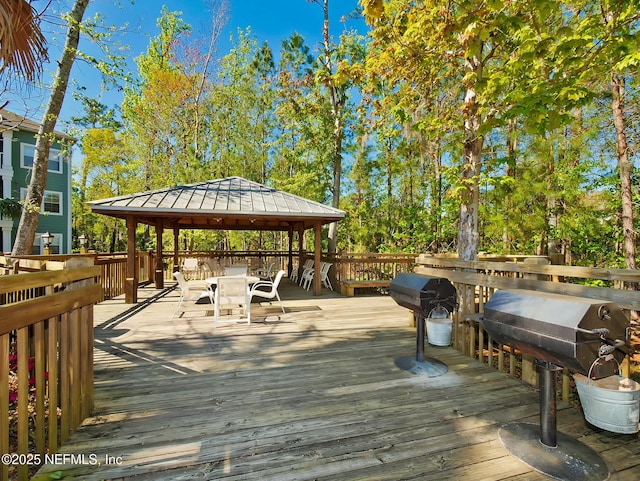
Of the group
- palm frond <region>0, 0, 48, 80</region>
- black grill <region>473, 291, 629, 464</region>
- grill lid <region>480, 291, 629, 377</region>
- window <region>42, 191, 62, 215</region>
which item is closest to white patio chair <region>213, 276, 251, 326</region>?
palm frond <region>0, 0, 48, 80</region>

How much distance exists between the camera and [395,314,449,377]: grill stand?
317cm

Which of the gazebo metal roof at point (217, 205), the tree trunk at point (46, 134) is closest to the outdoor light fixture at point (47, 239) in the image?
the gazebo metal roof at point (217, 205)

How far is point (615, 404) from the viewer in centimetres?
202

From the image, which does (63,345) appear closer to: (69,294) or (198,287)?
(69,294)

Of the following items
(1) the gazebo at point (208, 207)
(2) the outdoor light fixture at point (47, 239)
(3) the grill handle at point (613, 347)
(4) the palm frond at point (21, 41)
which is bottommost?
(3) the grill handle at point (613, 347)

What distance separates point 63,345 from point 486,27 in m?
5.53

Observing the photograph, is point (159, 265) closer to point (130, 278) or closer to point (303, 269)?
point (130, 278)

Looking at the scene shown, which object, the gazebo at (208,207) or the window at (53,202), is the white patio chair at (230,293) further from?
the window at (53,202)

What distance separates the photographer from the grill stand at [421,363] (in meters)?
3.17

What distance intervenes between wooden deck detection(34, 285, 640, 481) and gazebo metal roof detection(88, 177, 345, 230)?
3221 millimetres

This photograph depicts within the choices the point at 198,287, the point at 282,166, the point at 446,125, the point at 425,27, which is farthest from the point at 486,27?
the point at 282,166

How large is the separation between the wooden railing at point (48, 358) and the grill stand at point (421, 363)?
2.89 m

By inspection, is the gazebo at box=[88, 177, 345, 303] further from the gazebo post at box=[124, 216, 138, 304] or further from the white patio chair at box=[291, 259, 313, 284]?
the white patio chair at box=[291, 259, 313, 284]

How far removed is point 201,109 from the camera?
54.6 ft
